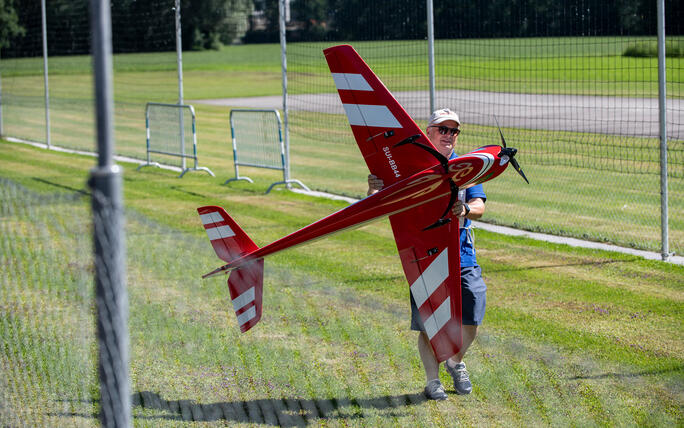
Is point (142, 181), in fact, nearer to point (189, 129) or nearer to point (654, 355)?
point (189, 129)

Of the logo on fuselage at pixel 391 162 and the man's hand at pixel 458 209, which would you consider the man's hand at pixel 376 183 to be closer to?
the logo on fuselage at pixel 391 162

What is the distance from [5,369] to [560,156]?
13.8 m

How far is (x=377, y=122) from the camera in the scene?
575 centimetres

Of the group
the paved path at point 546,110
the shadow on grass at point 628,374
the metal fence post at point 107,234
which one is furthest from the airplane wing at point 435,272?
the paved path at point 546,110

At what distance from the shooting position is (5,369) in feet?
19.6

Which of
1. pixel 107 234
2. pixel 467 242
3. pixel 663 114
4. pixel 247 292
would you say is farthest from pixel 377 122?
pixel 663 114

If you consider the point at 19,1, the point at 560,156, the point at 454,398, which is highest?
the point at 19,1

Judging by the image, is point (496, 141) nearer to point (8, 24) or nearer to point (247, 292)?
point (247, 292)

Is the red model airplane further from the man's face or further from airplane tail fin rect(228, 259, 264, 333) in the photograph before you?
the man's face

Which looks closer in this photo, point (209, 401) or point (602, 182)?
point (209, 401)

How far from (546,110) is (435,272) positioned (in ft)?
73.2

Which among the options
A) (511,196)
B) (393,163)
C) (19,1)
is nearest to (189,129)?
(19,1)

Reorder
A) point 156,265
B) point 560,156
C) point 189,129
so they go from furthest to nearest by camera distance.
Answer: point 189,129 → point 560,156 → point 156,265

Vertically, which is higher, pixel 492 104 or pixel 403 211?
pixel 492 104
